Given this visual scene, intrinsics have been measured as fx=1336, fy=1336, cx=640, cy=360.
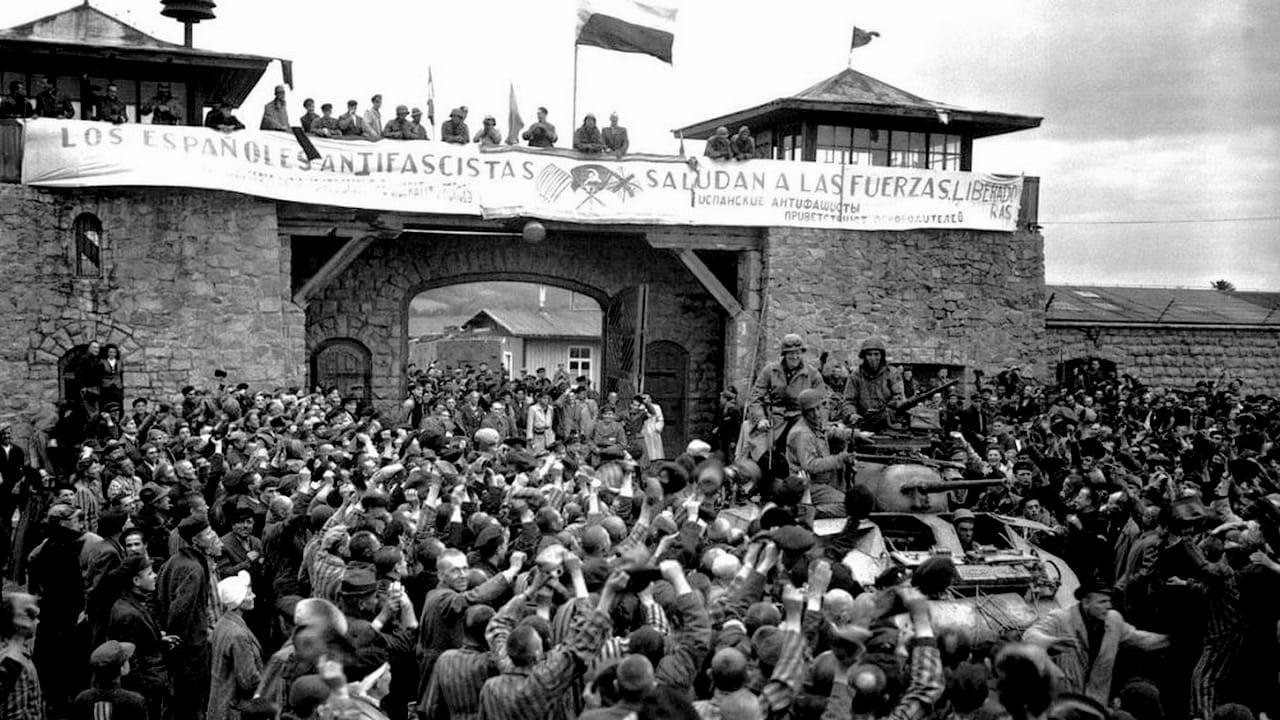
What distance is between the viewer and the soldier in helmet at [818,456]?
36.3 feet

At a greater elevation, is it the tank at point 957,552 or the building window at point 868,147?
the building window at point 868,147

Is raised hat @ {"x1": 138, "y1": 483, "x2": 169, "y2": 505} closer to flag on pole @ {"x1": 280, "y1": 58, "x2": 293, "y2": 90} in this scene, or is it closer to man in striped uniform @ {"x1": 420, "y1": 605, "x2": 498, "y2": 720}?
man in striped uniform @ {"x1": 420, "y1": 605, "x2": 498, "y2": 720}

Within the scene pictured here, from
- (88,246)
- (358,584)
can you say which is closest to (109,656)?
(358,584)

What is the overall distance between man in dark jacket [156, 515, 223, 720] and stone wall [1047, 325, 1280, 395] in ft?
68.9

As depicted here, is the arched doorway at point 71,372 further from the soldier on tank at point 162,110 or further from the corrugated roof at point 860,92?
the corrugated roof at point 860,92

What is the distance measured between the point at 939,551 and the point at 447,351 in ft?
119

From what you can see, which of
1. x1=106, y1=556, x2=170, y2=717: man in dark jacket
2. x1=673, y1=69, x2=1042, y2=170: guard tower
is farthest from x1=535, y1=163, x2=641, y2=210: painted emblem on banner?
x1=106, y1=556, x2=170, y2=717: man in dark jacket

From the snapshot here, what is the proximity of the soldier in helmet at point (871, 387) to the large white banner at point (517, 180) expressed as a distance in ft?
30.9

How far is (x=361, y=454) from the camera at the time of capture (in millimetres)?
11625

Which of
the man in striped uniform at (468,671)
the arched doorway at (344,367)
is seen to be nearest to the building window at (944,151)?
the arched doorway at (344,367)

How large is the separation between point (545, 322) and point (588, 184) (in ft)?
63.6

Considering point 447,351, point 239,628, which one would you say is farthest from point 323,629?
point 447,351

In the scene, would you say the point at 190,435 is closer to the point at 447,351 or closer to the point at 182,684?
the point at 182,684

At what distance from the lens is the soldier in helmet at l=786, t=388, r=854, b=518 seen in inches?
436
